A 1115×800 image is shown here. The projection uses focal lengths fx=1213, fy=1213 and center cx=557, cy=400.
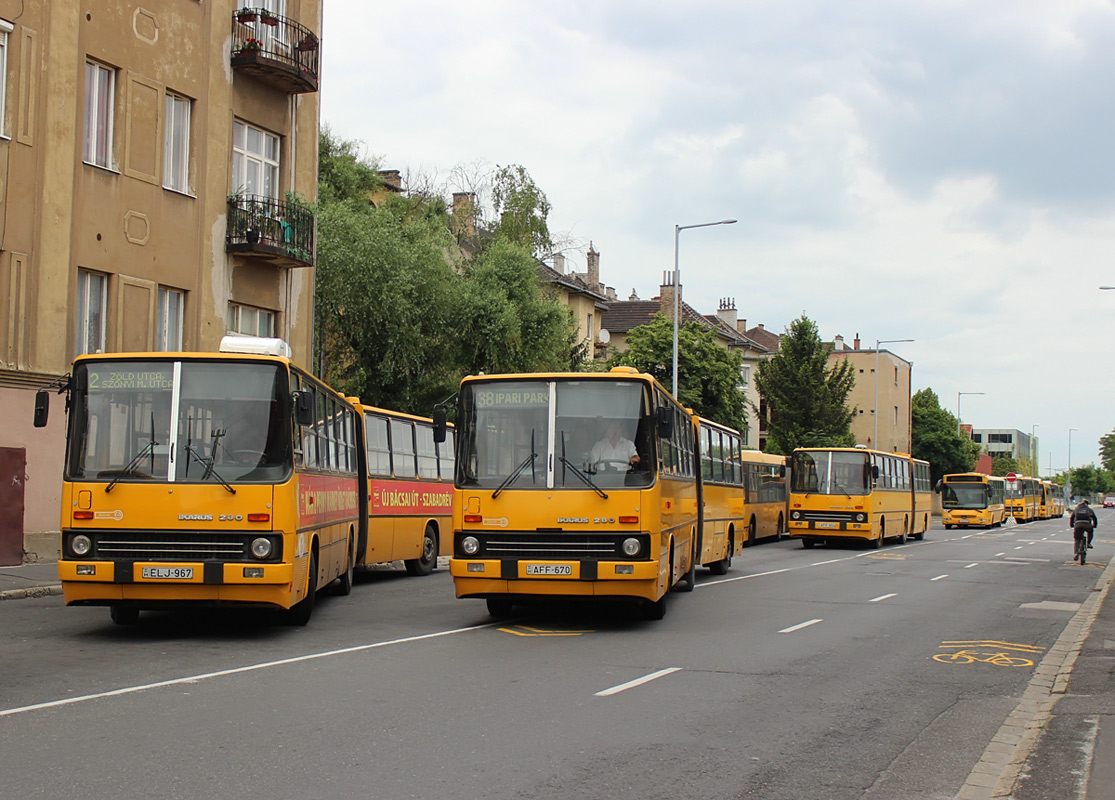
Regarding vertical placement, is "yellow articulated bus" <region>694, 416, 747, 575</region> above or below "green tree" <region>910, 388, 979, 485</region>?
below

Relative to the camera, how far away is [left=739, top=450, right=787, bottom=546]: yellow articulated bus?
3756cm

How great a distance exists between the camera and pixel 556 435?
45.3 ft

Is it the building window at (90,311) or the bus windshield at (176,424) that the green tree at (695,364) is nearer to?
the building window at (90,311)

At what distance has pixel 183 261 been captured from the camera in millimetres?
24922

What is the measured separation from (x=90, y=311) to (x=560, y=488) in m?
13.0

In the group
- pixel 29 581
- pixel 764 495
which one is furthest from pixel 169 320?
pixel 764 495

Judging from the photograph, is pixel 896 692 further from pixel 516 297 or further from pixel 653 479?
pixel 516 297

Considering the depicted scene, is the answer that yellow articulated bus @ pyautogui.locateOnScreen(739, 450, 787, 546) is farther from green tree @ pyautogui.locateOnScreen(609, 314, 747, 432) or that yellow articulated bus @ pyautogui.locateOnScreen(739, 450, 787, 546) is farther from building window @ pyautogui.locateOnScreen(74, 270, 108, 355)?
building window @ pyautogui.locateOnScreen(74, 270, 108, 355)

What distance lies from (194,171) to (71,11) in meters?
4.16

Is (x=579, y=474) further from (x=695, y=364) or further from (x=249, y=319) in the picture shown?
(x=695, y=364)

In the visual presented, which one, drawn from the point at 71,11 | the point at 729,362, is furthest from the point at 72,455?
the point at 729,362

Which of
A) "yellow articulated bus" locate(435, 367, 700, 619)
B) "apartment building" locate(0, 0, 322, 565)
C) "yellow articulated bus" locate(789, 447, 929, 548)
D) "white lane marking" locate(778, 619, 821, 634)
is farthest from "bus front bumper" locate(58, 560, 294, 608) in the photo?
"yellow articulated bus" locate(789, 447, 929, 548)

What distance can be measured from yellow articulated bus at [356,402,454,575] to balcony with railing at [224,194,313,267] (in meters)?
5.44

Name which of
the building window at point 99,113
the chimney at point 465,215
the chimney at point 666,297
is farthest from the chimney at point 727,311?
the building window at point 99,113
